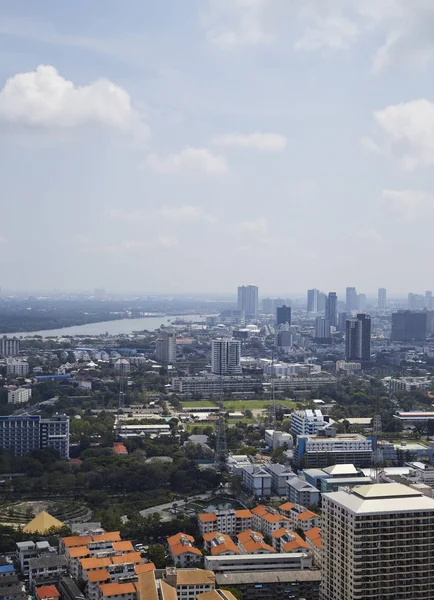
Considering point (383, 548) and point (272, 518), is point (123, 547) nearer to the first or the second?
point (272, 518)

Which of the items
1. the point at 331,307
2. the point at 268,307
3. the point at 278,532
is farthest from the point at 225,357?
the point at 268,307

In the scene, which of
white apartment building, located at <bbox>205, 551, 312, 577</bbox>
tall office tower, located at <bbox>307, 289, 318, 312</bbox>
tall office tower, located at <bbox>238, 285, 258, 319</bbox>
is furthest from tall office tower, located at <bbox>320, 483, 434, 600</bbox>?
tall office tower, located at <bbox>307, 289, 318, 312</bbox>

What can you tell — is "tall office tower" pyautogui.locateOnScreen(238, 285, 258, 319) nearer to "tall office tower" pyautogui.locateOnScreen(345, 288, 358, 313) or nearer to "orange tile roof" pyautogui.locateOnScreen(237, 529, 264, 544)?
"tall office tower" pyautogui.locateOnScreen(345, 288, 358, 313)

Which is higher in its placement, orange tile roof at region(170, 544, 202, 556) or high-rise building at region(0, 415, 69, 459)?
high-rise building at region(0, 415, 69, 459)

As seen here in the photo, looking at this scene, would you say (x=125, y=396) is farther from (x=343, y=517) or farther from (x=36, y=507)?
(x=343, y=517)

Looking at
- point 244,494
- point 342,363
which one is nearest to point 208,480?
point 244,494

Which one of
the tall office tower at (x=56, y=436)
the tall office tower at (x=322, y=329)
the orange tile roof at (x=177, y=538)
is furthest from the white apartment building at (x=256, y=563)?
the tall office tower at (x=322, y=329)
